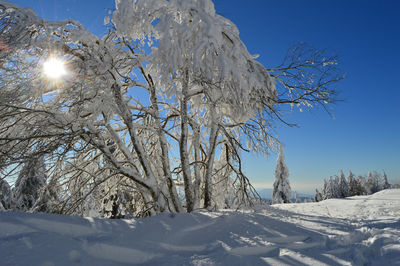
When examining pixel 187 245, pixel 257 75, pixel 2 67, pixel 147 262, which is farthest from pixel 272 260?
pixel 2 67

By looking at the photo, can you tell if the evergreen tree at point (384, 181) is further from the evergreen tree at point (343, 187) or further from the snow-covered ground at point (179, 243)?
the snow-covered ground at point (179, 243)

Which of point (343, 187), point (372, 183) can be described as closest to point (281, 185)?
point (343, 187)

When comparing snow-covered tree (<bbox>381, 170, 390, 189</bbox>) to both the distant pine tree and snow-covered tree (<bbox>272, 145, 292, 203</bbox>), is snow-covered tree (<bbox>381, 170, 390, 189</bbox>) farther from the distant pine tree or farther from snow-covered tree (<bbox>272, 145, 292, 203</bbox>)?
snow-covered tree (<bbox>272, 145, 292, 203</bbox>)

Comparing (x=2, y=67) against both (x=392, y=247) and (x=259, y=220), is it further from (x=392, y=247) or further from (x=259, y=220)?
(x=392, y=247)

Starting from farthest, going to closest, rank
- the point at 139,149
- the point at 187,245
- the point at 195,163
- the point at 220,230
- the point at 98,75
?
the point at 195,163, the point at 139,149, the point at 98,75, the point at 220,230, the point at 187,245

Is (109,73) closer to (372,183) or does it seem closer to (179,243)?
(179,243)

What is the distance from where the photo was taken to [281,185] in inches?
1006

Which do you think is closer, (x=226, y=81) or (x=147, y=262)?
(x=147, y=262)

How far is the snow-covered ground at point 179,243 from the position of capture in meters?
2.01

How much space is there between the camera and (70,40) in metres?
4.54

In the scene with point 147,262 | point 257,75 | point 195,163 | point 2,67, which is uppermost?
point 257,75

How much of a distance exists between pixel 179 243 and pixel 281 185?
82.9 feet

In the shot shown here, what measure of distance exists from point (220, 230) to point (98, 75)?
3597mm

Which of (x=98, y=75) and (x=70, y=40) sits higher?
(x=70, y=40)
